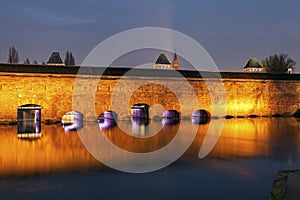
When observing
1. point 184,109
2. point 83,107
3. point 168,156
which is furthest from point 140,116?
point 168,156

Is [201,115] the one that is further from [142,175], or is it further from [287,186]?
[287,186]

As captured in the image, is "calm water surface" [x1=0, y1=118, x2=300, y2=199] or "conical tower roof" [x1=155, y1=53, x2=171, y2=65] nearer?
"calm water surface" [x1=0, y1=118, x2=300, y2=199]

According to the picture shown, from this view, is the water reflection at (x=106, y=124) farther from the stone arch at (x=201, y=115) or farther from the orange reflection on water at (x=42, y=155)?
the stone arch at (x=201, y=115)

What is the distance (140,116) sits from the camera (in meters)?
24.2

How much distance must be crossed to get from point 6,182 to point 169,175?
10.1 ft

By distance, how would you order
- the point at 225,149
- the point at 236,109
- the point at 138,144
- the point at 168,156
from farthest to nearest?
the point at 236,109
the point at 138,144
the point at 225,149
the point at 168,156

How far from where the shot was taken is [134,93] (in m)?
19.6

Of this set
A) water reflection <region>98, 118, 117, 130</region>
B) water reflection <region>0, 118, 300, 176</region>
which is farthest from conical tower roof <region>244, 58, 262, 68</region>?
water reflection <region>0, 118, 300, 176</region>

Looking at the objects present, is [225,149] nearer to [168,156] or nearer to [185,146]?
[185,146]

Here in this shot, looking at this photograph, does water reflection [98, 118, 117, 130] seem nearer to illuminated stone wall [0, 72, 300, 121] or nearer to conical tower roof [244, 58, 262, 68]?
illuminated stone wall [0, 72, 300, 121]

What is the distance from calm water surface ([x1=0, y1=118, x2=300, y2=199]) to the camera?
5.44 metres

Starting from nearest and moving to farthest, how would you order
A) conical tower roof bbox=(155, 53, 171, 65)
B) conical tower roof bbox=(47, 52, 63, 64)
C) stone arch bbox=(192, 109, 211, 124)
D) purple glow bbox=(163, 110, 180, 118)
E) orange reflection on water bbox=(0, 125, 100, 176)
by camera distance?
1. orange reflection on water bbox=(0, 125, 100, 176)
2. purple glow bbox=(163, 110, 180, 118)
3. stone arch bbox=(192, 109, 211, 124)
4. conical tower roof bbox=(47, 52, 63, 64)
5. conical tower roof bbox=(155, 53, 171, 65)

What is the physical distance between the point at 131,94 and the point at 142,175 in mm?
12946

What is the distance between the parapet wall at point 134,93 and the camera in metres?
17.2
